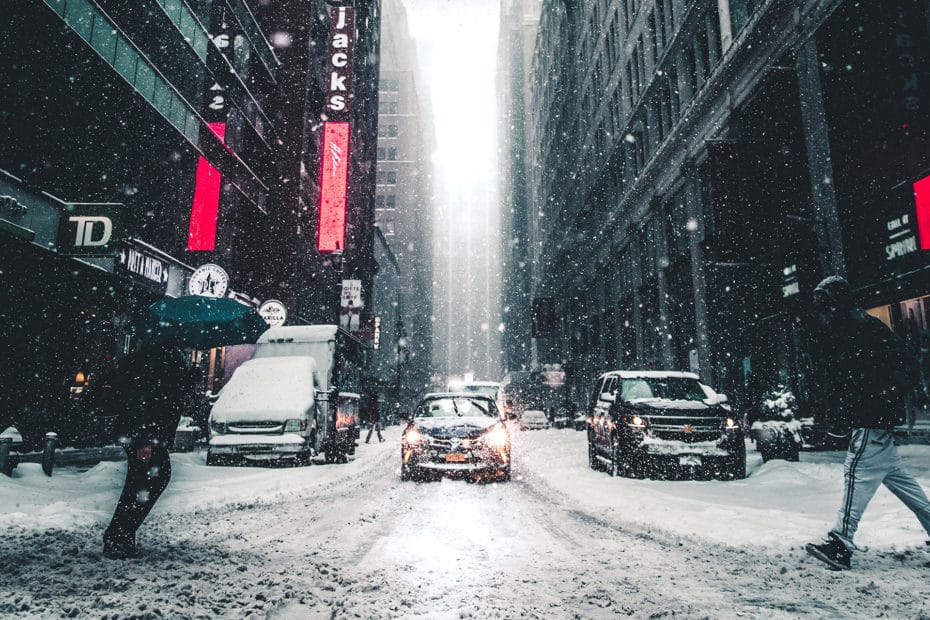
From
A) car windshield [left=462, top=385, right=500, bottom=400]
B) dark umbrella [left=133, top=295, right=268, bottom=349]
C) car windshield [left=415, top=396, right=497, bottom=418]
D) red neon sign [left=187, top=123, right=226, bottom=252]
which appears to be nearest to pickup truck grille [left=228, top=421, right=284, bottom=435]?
dark umbrella [left=133, top=295, right=268, bottom=349]

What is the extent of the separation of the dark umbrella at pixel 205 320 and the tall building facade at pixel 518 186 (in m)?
90.4

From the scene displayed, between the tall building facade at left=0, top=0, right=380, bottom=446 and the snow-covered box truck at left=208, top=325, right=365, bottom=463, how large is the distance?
13.6 feet

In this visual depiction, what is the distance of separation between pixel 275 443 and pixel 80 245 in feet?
19.6

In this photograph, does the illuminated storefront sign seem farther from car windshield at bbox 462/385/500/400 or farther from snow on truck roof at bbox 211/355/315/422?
car windshield at bbox 462/385/500/400

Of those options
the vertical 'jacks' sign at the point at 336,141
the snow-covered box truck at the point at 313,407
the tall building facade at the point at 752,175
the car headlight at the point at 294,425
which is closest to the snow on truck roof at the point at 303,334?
the snow-covered box truck at the point at 313,407

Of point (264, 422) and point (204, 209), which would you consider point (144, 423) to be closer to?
point (264, 422)

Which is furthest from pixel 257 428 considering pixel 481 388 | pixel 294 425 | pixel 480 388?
pixel 481 388

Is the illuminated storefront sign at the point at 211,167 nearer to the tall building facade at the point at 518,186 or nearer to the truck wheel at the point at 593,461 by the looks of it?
the truck wheel at the point at 593,461

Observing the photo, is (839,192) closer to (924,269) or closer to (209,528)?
(924,269)

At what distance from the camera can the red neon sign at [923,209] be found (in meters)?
11.7

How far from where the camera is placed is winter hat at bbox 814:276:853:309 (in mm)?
4539

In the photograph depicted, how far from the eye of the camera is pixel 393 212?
111750 mm

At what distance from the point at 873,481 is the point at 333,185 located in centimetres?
3129

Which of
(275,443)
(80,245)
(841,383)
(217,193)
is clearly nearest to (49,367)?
(80,245)
